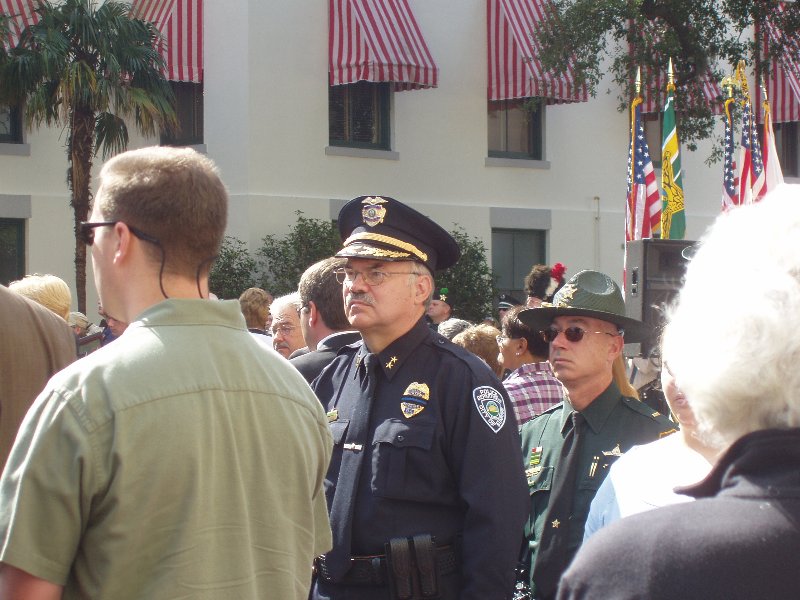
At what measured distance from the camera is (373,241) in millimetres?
4055

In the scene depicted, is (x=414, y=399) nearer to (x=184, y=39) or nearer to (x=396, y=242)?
(x=396, y=242)

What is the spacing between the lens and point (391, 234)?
13.3 ft

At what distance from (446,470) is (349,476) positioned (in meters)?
Answer: 0.32

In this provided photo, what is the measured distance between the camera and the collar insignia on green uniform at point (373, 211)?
13.4 ft

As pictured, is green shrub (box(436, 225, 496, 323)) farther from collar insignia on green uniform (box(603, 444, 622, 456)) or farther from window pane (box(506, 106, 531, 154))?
collar insignia on green uniform (box(603, 444, 622, 456))

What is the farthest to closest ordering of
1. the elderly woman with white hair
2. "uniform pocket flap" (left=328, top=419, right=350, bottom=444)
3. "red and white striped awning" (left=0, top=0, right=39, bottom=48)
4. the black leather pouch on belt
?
"red and white striped awning" (left=0, top=0, right=39, bottom=48)
"uniform pocket flap" (left=328, top=419, right=350, bottom=444)
the black leather pouch on belt
the elderly woman with white hair

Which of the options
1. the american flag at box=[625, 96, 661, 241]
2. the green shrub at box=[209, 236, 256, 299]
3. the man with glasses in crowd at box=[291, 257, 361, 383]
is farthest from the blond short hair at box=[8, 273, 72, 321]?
the green shrub at box=[209, 236, 256, 299]

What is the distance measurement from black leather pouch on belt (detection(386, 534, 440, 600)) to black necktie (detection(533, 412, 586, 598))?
53cm

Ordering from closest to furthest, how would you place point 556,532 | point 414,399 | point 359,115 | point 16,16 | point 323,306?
point 414,399, point 556,532, point 323,306, point 16,16, point 359,115

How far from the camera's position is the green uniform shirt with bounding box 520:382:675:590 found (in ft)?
12.8

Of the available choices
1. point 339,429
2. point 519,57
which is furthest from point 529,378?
point 519,57

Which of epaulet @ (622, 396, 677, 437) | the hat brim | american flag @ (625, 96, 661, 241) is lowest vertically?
epaulet @ (622, 396, 677, 437)

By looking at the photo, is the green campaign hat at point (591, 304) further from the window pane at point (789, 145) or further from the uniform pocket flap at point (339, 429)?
the window pane at point (789, 145)

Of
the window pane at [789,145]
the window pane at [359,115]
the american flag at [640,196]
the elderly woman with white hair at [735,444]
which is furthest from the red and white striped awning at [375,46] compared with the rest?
the elderly woman with white hair at [735,444]
